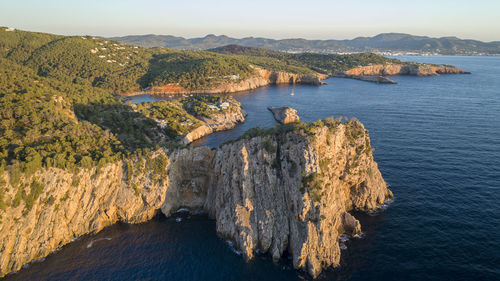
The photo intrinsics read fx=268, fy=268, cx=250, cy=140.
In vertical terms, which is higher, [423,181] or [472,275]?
[423,181]

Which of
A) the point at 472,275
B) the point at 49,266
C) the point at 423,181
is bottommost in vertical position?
the point at 49,266

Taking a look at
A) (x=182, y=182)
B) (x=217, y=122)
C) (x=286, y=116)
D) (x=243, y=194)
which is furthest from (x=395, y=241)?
(x=217, y=122)

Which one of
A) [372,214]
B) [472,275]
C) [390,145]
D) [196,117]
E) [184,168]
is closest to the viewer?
[472,275]

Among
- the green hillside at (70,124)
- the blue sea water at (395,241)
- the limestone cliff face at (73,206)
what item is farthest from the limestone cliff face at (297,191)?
the green hillside at (70,124)

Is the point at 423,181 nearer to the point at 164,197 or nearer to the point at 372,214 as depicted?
the point at 372,214

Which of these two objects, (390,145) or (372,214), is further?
(390,145)

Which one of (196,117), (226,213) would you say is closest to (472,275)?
(226,213)

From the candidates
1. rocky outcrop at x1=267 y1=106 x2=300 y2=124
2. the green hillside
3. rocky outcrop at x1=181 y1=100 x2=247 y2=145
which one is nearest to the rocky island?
the green hillside
